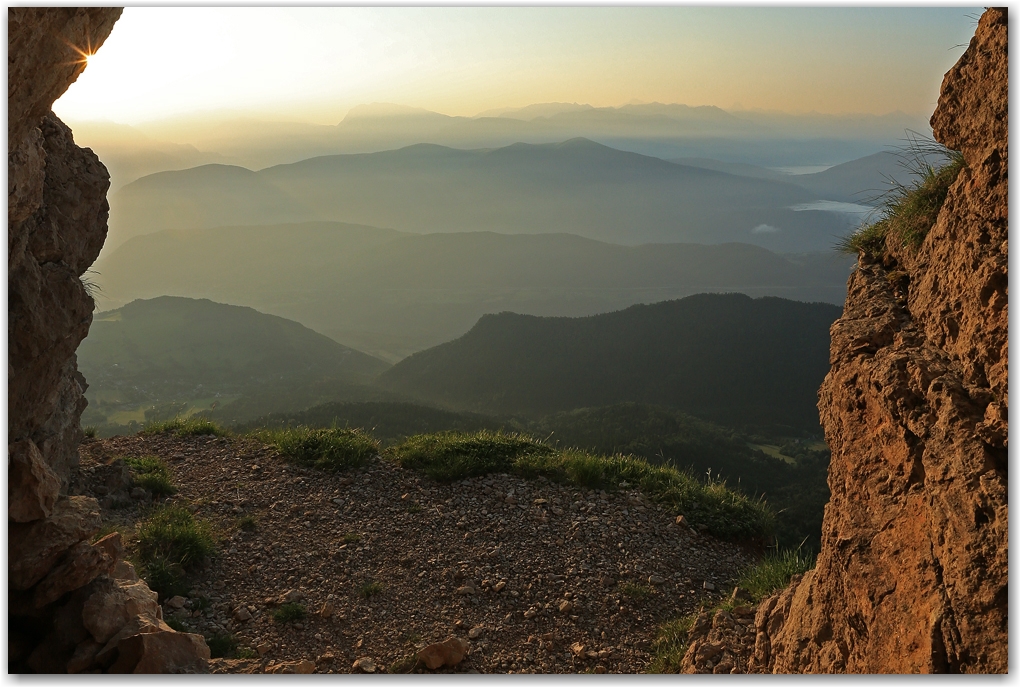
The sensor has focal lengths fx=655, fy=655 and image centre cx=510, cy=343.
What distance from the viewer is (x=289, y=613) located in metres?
5.59

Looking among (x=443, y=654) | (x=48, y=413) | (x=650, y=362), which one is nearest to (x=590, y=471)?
(x=443, y=654)

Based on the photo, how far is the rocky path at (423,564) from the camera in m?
5.41

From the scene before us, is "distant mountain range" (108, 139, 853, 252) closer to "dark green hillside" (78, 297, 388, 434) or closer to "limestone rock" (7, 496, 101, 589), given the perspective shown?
"dark green hillside" (78, 297, 388, 434)

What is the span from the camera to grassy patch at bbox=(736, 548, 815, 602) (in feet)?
18.5

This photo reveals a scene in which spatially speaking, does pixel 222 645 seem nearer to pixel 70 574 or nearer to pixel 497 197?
pixel 70 574

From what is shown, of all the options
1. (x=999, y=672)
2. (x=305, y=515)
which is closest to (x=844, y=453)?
(x=999, y=672)

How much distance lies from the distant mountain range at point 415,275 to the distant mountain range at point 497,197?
4.93m

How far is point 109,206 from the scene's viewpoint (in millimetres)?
5852

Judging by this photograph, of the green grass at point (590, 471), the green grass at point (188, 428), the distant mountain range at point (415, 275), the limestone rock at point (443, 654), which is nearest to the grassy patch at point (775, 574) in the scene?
the green grass at point (590, 471)

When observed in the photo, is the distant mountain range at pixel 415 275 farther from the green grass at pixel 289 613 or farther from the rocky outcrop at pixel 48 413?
the rocky outcrop at pixel 48 413

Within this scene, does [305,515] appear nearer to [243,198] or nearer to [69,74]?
[69,74]

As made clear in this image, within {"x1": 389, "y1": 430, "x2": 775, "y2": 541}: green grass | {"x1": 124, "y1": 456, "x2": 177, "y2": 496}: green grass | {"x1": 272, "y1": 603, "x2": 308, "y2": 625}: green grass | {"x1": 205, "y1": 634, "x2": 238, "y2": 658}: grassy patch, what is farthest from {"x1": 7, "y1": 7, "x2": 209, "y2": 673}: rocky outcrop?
{"x1": 389, "y1": 430, "x2": 775, "y2": 541}: green grass

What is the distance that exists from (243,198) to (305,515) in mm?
97174

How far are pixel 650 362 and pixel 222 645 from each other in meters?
39.9
